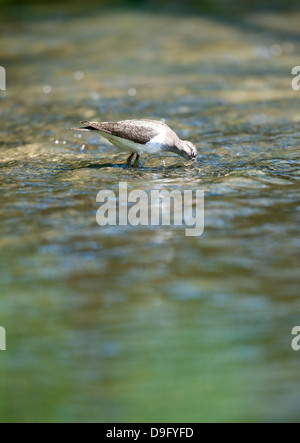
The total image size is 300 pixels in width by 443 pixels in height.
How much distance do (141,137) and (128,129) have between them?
7.0 inches

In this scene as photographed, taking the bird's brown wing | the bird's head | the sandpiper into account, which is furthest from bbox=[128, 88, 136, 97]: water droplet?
the bird's head

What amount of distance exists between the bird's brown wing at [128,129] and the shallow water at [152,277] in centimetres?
37

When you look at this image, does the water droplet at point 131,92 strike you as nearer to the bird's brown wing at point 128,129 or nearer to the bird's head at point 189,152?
the bird's brown wing at point 128,129

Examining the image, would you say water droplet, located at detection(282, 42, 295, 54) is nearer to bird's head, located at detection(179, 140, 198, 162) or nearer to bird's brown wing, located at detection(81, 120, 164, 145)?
bird's head, located at detection(179, 140, 198, 162)

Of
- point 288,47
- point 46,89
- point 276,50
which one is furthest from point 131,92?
point 288,47

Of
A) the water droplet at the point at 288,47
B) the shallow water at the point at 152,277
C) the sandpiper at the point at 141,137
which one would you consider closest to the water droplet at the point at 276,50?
the water droplet at the point at 288,47

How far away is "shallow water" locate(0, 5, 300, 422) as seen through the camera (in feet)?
11.1

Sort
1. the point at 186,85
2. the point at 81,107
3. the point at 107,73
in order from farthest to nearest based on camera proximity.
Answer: the point at 107,73, the point at 186,85, the point at 81,107

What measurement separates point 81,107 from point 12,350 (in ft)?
26.4

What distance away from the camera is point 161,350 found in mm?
3742

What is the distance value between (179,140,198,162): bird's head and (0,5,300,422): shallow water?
0.16 meters

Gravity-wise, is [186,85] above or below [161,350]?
above

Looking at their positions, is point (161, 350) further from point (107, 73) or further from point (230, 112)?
point (107, 73)
